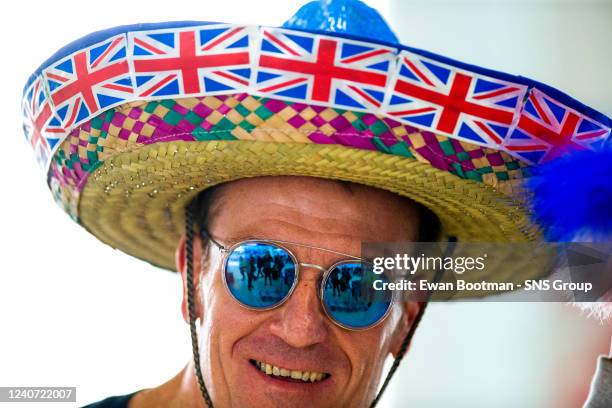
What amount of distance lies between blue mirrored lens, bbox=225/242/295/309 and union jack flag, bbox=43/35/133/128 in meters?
0.45

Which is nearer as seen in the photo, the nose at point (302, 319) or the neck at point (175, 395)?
the nose at point (302, 319)

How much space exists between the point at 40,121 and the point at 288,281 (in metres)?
0.65

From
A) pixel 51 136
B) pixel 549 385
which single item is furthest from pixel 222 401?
pixel 549 385

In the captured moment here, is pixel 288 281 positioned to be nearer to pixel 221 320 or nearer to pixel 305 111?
pixel 221 320

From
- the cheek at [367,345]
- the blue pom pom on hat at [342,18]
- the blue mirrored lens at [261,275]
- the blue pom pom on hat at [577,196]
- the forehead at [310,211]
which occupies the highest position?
the blue pom pom on hat at [342,18]

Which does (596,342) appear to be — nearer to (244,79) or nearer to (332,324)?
(332,324)

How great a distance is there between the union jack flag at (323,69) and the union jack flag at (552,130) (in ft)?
0.90

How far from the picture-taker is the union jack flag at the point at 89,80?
1.45m

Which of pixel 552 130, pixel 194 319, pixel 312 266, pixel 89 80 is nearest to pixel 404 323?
pixel 312 266

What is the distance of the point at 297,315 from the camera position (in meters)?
1.68

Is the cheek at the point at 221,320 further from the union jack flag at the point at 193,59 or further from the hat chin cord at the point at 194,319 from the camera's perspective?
the union jack flag at the point at 193,59

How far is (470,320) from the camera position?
3.97 m

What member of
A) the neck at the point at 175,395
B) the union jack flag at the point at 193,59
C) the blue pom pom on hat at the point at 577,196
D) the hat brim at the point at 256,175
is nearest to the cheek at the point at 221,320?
the neck at the point at 175,395

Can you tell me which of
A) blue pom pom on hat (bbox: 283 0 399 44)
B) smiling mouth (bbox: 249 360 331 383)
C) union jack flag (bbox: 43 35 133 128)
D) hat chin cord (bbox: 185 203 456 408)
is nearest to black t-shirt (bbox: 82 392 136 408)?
hat chin cord (bbox: 185 203 456 408)
